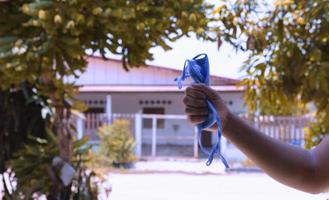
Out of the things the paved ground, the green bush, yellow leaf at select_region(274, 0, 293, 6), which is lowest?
the paved ground

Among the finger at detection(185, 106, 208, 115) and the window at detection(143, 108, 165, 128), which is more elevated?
the finger at detection(185, 106, 208, 115)

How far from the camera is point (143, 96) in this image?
20328 mm

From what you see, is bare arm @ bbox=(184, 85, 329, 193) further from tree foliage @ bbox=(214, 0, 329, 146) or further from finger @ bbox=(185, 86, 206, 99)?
tree foliage @ bbox=(214, 0, 329, 146)

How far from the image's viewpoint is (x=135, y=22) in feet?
12.9

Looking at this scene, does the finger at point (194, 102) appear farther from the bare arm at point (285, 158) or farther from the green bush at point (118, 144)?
the green bush at point (118, 144)

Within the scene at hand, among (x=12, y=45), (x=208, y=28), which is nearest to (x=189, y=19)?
(x=208, y=28)

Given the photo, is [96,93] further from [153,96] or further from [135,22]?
[135,22]

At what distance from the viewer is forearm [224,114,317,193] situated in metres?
1.51

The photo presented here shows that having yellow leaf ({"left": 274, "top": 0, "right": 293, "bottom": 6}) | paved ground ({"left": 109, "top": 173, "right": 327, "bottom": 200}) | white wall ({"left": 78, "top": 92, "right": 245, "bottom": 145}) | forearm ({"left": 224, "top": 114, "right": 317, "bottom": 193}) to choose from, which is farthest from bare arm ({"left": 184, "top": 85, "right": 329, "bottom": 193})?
white wall ({"left": 78, "top": 92, "right": 245, "bottom": 145})

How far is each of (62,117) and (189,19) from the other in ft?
6.30

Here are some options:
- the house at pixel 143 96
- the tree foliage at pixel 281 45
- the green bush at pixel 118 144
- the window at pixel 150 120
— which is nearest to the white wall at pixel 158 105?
the house at pixel 143 96

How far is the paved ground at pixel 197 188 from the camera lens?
9812mm

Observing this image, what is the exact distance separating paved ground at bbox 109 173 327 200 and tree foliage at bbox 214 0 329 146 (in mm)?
4059

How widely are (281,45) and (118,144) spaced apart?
36.5ft
